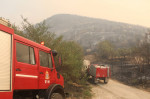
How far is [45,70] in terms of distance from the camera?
16.1ft

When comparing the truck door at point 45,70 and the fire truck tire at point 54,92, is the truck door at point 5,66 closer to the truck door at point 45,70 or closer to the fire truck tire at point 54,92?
the truck door at point 45,70

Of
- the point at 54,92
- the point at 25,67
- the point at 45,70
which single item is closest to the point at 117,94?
the point at 54,92

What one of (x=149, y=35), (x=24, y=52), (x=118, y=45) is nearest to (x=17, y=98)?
(x=24, y=52)

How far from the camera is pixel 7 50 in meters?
3.35

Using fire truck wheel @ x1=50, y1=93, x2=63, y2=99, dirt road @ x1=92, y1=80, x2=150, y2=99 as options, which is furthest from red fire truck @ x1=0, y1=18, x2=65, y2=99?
dirt road @ x1=92, y1=80, x2=150, y2=99

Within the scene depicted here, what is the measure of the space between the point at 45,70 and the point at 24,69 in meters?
1.13

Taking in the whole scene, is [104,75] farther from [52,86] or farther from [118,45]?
[118,45]

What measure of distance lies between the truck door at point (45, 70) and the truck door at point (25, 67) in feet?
0.97

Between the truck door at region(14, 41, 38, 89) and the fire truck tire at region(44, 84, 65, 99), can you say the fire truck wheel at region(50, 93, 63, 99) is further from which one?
the truck door at region(14, 41, 38, 89)

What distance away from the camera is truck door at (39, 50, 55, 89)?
15.2 ft

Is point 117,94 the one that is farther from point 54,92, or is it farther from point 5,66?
point 5,66

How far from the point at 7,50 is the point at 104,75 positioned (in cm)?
1940

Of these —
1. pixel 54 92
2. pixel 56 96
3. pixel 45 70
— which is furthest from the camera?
pixel 54 92

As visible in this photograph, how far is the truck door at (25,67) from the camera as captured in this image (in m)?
3.62
